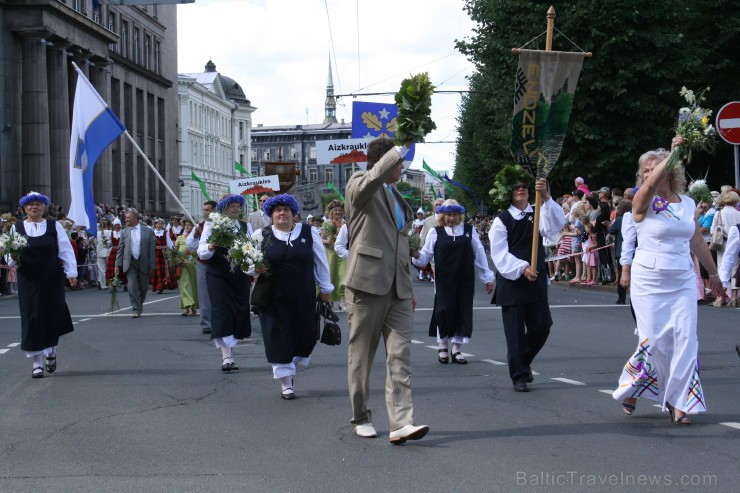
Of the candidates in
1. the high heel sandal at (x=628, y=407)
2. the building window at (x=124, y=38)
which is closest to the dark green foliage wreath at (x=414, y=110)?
the high heel sandal at (x=628, y=407)

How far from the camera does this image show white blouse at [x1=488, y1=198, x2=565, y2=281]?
9547mm

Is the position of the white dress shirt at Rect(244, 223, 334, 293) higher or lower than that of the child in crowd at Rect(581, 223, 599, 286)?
higher

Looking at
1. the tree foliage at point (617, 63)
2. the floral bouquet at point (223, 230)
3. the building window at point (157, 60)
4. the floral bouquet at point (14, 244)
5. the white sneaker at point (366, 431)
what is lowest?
the white sneaker at point (366, 431)

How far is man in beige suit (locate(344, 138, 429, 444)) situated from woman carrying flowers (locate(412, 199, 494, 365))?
4342 mm

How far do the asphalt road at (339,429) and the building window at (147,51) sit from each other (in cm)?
6140

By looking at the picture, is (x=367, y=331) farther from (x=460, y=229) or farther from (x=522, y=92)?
(x=460, y=229)

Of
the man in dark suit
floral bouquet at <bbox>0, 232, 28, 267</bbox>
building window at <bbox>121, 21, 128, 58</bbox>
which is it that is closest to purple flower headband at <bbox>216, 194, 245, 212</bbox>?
floral bouquet at <bbox>0, 232, 28, 267</bbox>

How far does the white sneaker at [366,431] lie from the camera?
738 cm

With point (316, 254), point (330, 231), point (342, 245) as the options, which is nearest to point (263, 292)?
point (316, 254)

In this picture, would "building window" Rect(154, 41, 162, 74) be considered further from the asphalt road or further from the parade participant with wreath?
the parade participant with wreath

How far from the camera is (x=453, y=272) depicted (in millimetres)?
12086

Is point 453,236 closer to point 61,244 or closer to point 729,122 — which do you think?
point 61,244

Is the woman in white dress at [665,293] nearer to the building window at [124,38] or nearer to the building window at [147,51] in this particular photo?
the building window at [124,38]

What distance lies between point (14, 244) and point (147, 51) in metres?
63.9
